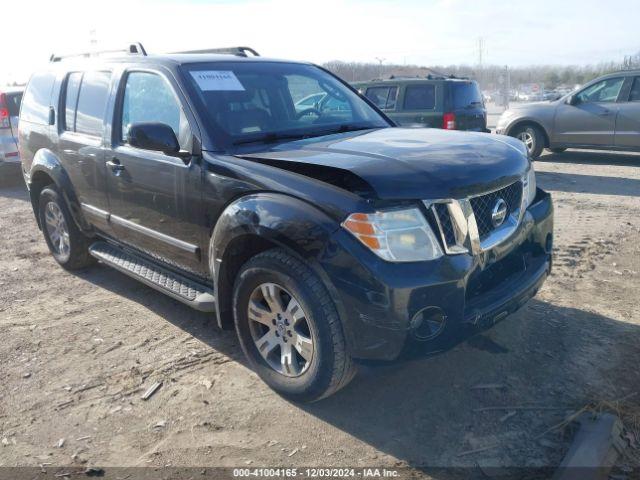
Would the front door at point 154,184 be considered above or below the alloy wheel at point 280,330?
above

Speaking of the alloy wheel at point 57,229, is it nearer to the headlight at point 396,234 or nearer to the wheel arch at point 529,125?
the headlight at point 396,234

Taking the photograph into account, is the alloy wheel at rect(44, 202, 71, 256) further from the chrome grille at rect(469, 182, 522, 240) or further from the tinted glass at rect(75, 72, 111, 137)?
the chrome grille at rect(469, 182, 522, 240)

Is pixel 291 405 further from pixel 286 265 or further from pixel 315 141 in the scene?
pixel 315 141

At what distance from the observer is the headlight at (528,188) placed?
3.45m

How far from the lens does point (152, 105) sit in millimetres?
4070

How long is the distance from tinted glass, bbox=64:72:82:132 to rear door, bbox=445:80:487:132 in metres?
6.69

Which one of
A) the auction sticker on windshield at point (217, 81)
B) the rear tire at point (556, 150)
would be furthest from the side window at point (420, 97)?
the auction sticker on windshield at point (217, 81)

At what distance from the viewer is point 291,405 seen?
3295 mm

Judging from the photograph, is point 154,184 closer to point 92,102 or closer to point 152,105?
point 152,105

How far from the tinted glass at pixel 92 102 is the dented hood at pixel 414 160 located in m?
1.83

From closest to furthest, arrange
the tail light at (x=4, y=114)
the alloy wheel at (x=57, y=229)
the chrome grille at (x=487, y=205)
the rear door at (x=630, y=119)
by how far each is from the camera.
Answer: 1. the chrome grille at (x=487, y=205)
2. the alloy wheel at (x=57, y=229)
3. the tail light at (x=4, y=114)
4. the rear door at (x=630, y=119)

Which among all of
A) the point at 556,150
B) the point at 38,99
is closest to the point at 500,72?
the point at 556,150

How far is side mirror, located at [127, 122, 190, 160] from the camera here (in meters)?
3.51

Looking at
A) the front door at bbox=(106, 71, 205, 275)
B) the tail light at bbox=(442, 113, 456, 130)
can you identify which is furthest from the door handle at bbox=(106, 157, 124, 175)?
the tail light at bbox=(442, 113, 456, 130)
